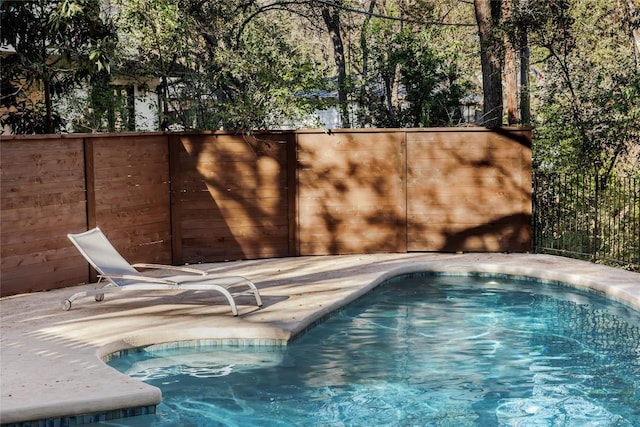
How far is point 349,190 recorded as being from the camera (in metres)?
13.4

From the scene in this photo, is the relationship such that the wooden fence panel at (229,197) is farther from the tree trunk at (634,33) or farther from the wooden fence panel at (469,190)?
the tree trunk at (634,33)

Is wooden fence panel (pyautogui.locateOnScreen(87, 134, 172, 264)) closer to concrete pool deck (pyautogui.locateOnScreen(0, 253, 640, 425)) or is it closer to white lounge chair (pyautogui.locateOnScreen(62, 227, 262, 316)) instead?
concrete pool deck (pyautogui.locateOnScreen(0, 253, 640, 425))

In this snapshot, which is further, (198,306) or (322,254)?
(322,254)

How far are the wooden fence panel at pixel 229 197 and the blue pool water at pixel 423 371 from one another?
3.07 m

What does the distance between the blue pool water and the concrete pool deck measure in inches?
7.0

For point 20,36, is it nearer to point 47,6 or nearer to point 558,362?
point 47,6

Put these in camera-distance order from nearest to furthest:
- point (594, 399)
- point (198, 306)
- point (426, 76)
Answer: point (594, 399)
point (198, 306)
point (426, 76)

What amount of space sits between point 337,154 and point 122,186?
3.33 metres

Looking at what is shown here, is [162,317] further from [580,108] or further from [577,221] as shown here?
[580,108]

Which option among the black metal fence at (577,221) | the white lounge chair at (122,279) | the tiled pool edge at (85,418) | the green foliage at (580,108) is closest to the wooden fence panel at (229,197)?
the white lounge chair at (122,279)

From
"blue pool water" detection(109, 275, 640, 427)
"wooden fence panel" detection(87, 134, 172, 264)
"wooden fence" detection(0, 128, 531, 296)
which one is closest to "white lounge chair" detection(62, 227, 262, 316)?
"blue pool water" detection(109, 275, 640, 427)

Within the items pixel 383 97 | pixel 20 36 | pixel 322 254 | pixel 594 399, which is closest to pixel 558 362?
pixel 594 399

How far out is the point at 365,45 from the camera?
58.4 ft

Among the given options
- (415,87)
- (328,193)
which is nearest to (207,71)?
(328,193)
